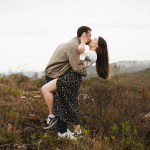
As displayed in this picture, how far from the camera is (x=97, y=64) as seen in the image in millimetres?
2752

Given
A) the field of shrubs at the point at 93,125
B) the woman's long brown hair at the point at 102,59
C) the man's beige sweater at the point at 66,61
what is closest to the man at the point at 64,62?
the man's beige sweater at the point at 66,61

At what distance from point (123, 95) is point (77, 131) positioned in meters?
1.46

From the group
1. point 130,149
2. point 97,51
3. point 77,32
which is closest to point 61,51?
point 77,32

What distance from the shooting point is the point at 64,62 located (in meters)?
2.45

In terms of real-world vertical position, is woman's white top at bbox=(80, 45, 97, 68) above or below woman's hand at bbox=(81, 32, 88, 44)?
below

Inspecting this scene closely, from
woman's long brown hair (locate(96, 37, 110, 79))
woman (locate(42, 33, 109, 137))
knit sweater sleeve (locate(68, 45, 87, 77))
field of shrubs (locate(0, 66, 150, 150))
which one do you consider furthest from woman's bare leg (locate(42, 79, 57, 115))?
woman's long brown hair (locate(96, 37, 110, 79))

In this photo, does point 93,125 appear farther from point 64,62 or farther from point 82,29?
point 82,29

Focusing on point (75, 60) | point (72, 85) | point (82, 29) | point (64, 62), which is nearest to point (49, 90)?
point (72, 85)

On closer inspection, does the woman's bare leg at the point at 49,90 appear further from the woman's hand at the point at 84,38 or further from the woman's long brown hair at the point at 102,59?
the woman's long brown hair at the point at 102,59

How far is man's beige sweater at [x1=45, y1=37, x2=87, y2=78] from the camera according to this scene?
229cm

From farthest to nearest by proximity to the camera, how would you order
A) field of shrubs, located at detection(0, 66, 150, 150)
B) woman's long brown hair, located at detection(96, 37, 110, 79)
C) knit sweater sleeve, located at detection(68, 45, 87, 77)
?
woman's long brown hair, located at detection(96, 37, 110, 79) → knit sweater sleeve, located at detection(68, 45, 87, 77) → field of shrubs, located at detection(0, 66, 150, 150)

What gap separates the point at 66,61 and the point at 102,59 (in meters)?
0.65

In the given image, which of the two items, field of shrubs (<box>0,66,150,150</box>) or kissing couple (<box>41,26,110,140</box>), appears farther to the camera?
kissing couple (<box>41,26,110,140</box>)

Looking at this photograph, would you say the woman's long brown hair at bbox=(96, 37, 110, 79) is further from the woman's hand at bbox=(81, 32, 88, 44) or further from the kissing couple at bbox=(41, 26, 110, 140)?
the woman's hand at bbox=(81, 32, 88, 44)
